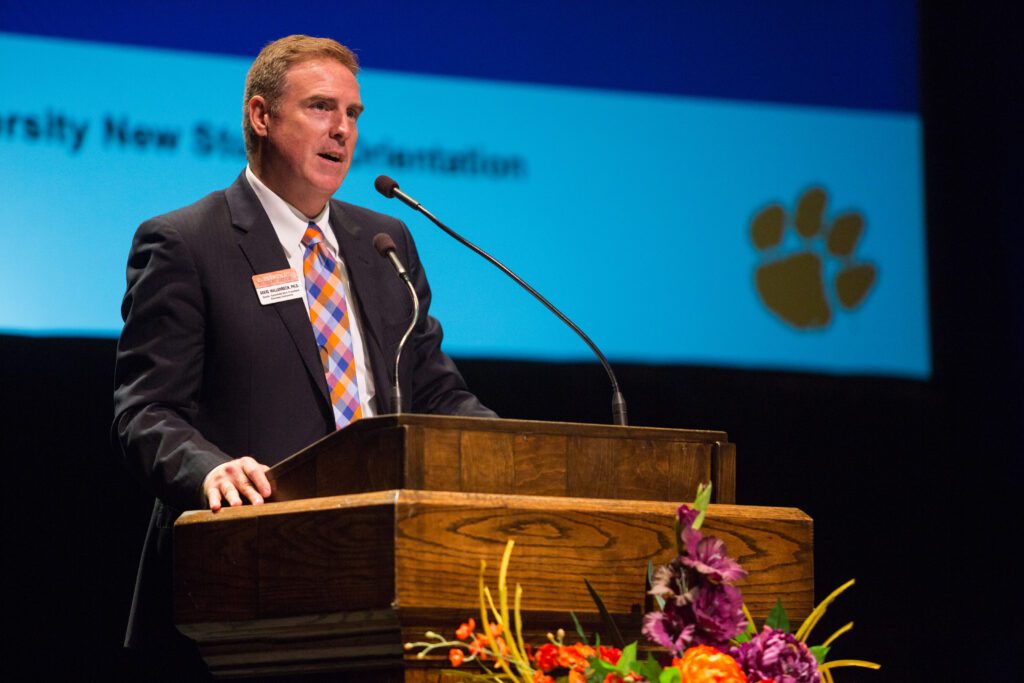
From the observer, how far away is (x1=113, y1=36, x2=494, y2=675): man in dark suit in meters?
2.19

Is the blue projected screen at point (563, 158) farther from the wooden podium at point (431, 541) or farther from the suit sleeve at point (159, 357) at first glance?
the wooden podium at point (431, 541)

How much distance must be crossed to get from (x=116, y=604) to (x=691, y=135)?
1.96 meters

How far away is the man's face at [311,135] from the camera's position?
8.11 ft

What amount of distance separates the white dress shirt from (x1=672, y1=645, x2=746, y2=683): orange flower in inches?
45.4

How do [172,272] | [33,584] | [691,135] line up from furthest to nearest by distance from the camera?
[691,135]
[33,584]
[172,272]

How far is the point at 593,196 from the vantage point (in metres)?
3.83

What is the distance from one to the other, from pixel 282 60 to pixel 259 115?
11cm

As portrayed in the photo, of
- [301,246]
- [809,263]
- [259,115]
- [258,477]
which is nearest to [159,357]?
[301,246]

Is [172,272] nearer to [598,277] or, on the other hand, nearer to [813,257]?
[598,277]

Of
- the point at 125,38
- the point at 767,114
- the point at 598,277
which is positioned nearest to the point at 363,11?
the point at 125,38

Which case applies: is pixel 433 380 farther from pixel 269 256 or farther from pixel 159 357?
pixel 159 357

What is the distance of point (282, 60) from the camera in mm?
2531

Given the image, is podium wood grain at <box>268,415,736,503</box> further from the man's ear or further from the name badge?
the man's ear

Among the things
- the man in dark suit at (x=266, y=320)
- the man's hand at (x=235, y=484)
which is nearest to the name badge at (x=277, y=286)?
the man in dark suit at (x=266, y=320)
